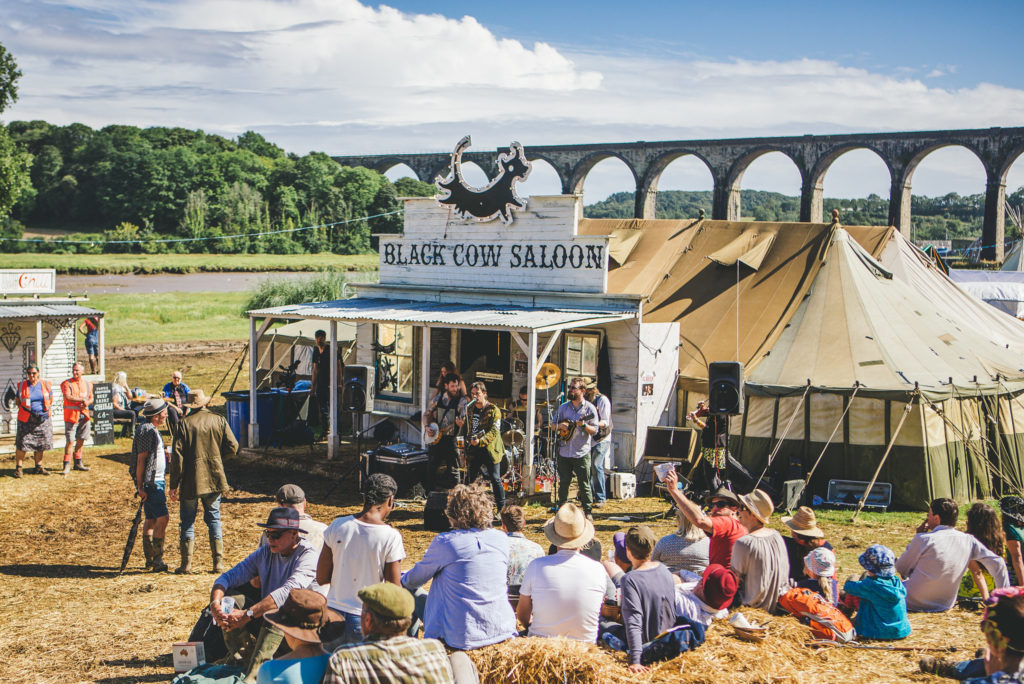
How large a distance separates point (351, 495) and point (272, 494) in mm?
1032

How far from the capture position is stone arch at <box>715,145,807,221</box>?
50.3m

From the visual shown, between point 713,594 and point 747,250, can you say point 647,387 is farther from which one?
point 713,594

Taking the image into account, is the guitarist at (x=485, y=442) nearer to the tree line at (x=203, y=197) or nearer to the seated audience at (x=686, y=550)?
the seated audience at (x=686, y=550)

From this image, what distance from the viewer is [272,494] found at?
465 inches

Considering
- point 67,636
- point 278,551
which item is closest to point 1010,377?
point 278,551

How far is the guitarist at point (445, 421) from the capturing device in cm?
1107

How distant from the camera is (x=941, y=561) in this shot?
6.66 m

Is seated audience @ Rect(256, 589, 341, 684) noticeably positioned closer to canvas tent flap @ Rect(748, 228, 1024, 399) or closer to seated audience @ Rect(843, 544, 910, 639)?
seated audience @ Rect(843, 544, 910, 639)

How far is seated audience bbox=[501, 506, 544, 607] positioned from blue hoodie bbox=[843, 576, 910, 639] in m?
2.26

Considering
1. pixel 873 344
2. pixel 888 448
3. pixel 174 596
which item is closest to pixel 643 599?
pixel 174 596

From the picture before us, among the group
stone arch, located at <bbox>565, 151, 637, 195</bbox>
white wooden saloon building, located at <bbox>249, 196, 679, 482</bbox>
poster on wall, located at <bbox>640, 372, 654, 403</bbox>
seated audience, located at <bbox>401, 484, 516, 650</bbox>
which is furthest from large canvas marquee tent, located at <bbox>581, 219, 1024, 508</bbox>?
stone arch, located at <bbox>565, 151, 637, 195</bbox>

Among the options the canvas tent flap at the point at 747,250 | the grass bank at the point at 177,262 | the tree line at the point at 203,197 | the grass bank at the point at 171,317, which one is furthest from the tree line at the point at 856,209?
the canvas tent flap at the point at 747,250

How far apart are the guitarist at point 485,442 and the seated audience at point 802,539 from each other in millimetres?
4087

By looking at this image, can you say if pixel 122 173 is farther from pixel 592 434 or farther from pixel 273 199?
pixel 592 434
